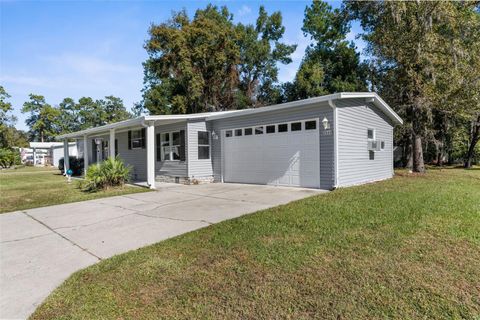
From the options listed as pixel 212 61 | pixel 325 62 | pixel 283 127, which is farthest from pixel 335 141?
pixel 325 62

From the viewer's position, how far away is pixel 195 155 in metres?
12.2

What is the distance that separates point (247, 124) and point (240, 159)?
1468 millimetres

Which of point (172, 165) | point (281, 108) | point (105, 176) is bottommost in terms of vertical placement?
point (105, 176)

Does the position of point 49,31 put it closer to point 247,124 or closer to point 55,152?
point 247,124

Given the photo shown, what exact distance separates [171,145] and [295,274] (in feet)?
34.4

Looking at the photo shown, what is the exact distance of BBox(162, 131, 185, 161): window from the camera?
12.5m

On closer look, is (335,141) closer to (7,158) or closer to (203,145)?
(203,145)

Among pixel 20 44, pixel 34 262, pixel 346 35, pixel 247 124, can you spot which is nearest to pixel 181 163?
pixel 247 124

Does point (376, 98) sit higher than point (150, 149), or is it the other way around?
point (376, 98)

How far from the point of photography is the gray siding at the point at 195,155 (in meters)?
12.0

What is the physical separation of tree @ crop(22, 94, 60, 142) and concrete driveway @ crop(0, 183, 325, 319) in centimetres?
5307

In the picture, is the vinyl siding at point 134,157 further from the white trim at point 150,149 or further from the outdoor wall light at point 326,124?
the outdoor wall light at point 326,124

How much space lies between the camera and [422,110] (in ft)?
48.1

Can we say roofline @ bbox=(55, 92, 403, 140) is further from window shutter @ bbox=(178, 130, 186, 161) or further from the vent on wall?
the vent on wall
